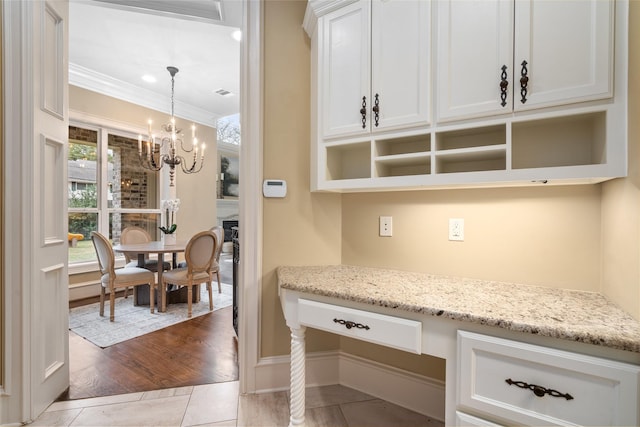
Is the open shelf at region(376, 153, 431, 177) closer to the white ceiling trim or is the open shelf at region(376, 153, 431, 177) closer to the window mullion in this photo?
the white ceiling trim

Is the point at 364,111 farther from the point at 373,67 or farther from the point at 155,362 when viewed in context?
the point at 155,362

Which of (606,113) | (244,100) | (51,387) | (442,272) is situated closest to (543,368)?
(442,272)

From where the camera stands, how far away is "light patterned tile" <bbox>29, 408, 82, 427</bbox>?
5.57 ft

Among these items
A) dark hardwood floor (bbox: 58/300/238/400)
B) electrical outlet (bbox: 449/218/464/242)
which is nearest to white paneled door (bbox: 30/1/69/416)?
dark hardwood floor (bbox: 58/300/238/400)

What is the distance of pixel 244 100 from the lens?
1951mm

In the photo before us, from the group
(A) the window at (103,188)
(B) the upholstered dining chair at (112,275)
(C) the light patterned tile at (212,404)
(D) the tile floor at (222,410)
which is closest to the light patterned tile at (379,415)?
(D) the tile floor at (222,410)

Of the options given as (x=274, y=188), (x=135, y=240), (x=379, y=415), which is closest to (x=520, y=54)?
(x=274, y=188)

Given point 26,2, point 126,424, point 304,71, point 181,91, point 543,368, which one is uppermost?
point 181,91

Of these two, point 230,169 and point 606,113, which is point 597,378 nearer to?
point 606,113

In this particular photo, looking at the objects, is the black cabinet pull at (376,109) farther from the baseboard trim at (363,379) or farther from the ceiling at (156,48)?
the ceiling at (156,48)

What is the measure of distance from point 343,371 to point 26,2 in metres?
2.78

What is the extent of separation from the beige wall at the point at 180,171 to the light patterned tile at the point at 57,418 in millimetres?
3605

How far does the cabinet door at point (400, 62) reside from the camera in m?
1.47

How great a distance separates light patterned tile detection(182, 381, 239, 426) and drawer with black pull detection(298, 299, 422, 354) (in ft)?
2.71
